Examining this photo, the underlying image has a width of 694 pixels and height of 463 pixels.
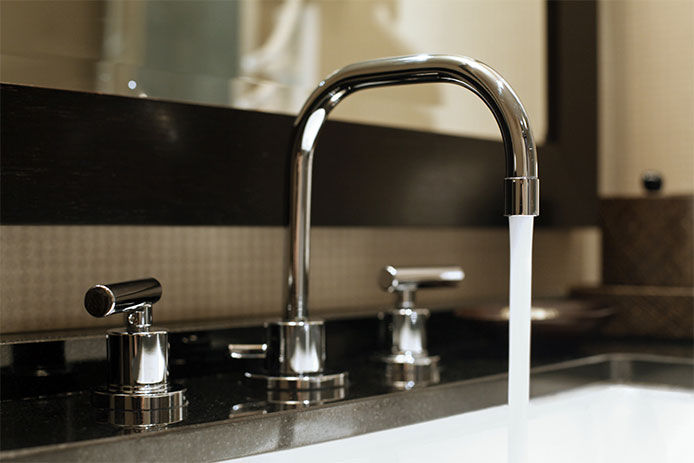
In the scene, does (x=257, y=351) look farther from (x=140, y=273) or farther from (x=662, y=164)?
(x=662, y=164)

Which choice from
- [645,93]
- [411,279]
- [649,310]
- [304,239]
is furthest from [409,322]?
[645,93]

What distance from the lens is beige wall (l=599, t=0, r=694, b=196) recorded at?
3.76 ft

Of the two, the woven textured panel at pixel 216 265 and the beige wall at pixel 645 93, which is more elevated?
the beige wall at pixel 645 93

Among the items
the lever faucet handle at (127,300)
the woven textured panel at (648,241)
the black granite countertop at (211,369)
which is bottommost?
the black granite countertop at (211,369)

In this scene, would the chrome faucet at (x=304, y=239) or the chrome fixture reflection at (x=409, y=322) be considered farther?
the chrome fixture reflection at (x=409, y=322)

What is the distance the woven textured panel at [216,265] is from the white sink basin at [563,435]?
8.1 inches

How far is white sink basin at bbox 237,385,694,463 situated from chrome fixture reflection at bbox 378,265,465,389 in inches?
2.7

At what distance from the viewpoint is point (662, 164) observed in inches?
46.0

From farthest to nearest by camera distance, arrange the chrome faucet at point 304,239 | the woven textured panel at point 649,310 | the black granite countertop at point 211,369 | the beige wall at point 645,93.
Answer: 1. the beige wall at point 645,93
2. the woven textured panel at point 649,310
3. the chrome faucet at point 304,239
4. the black granite countertop at point 211,369

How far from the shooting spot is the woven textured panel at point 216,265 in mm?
667

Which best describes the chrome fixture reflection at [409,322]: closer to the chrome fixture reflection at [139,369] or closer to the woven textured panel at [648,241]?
the chrome fixture reflection at [139,369]

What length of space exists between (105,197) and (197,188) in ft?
0.27

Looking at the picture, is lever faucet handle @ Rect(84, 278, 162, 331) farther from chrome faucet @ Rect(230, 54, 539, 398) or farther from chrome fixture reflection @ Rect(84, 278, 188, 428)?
chrome faucet @ Rect(230, 54, 539, 398)

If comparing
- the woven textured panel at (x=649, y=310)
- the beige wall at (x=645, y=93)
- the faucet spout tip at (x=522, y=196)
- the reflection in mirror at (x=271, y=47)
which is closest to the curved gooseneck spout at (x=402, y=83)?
the faucet spout tip at (x=522, y=196)
